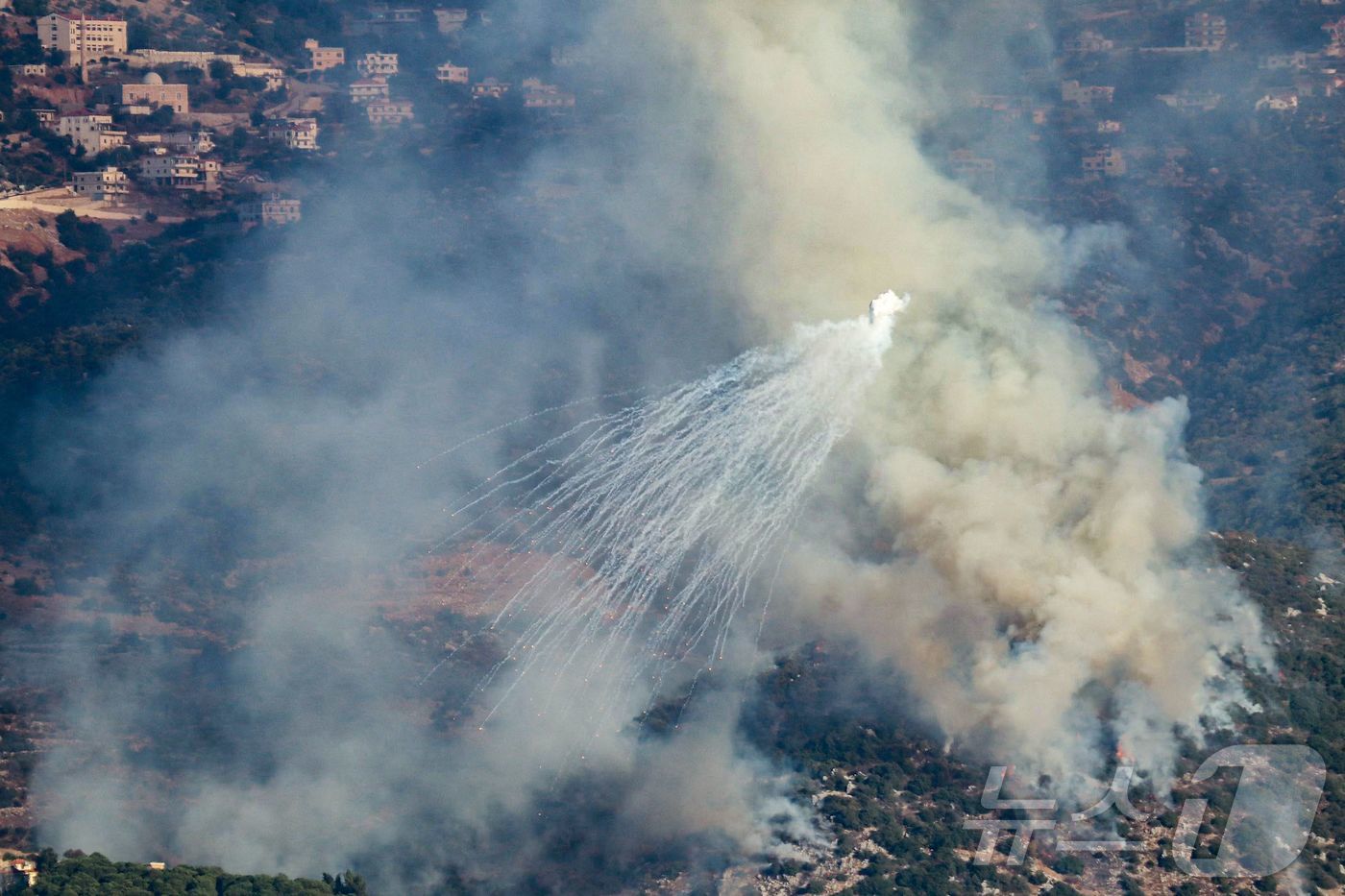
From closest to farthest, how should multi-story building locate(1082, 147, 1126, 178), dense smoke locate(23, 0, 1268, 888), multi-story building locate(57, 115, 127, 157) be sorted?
dense smoke locate(23, 0, 1268, 888)
multi-story building locate(57, 115, 127, 157)
multi-story building locate(1082, 147, 1126, 178)

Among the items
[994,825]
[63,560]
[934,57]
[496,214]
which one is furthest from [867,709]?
[934,57]

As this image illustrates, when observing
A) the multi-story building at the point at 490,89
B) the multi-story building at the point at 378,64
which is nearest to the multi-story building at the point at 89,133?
the multi-story building at the point at 378,64

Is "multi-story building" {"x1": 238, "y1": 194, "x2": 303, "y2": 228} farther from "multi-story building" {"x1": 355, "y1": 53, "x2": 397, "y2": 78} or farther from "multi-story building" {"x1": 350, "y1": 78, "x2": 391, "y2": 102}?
"multi-story building" {"x1": 355, "y1": 53, "x2": 397, "y2": 78}

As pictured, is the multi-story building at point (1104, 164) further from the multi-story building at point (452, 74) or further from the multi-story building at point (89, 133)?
the multi-story building at point (89, 133)

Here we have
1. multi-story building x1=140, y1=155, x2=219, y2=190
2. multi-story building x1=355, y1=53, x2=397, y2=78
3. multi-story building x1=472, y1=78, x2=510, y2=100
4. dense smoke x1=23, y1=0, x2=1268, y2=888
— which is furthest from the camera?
multi-story building x1=355, y1=53, x2=397, y2=78

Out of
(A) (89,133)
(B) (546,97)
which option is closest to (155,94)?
(A) (89,133)

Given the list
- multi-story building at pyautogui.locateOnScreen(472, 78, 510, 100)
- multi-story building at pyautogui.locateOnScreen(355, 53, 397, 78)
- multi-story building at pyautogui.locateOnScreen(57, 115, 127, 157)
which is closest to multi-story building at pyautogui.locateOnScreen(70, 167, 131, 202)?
multi-story building at pyautogui.locateOnScreen(57, 115, 127, 157)
